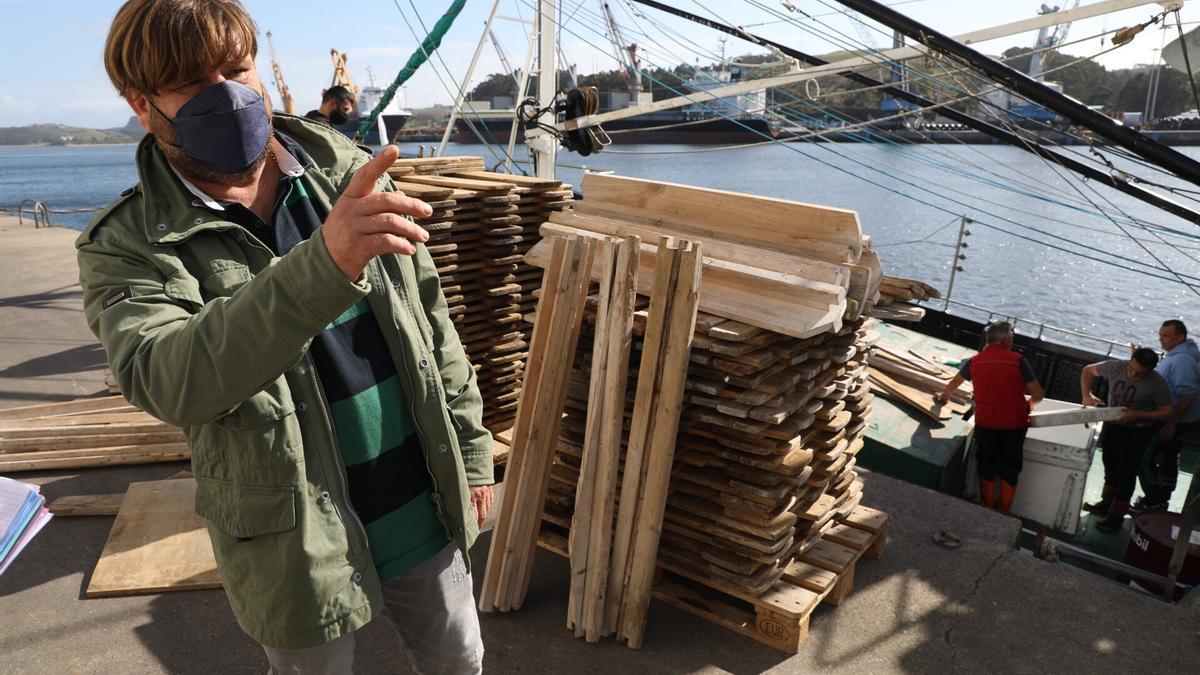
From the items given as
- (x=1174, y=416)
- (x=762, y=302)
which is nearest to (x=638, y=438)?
(x=762, y=302)

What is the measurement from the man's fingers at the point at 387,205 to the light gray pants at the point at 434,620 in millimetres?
1232

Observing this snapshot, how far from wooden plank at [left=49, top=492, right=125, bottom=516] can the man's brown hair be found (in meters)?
4.36

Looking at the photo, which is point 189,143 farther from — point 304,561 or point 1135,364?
point 1135,364

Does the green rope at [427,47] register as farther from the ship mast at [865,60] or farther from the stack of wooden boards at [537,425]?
the stack of wooden boards at [537,425]

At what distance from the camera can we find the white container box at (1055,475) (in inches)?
280

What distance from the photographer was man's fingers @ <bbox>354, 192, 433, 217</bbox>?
4.71 ft

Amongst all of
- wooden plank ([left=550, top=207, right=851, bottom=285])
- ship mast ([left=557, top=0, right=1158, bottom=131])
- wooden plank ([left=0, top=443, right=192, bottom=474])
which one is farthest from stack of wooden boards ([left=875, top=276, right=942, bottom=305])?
wooden plank ([left=0, top=443, right=192, bottom=474])

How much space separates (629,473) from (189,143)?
263cm

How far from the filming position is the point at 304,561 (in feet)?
6.39

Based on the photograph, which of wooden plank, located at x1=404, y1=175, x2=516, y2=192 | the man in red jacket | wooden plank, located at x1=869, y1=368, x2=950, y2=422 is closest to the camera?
wooden plank, located at x1=404, y1=175, x2=516, y2=192

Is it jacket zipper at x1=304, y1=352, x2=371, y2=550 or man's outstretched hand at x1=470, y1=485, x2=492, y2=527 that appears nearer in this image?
jacket zipper at x1=304, y1=352, x2=371, y2=550

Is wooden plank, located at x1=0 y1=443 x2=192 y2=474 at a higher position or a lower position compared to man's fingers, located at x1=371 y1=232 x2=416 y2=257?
lower

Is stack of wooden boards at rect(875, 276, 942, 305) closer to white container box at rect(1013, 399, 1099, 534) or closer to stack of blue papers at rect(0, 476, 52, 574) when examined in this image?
white container box at rect(1013, 399, 1099, 534)

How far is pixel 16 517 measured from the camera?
2.64m
